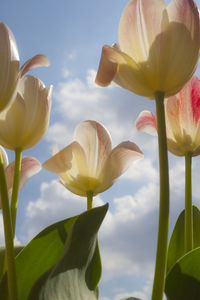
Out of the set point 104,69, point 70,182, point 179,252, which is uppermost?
point 104,69

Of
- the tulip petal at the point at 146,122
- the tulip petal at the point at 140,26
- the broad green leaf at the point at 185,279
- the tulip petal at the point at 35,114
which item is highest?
the tulip petal at the point at 140,26

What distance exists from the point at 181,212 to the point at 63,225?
20 centimetres

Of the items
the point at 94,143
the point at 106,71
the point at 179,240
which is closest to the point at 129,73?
the point at 106,71

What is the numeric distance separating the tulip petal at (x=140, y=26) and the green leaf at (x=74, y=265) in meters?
0.14

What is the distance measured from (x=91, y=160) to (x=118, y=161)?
4 centimetres

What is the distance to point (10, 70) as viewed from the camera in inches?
13.0

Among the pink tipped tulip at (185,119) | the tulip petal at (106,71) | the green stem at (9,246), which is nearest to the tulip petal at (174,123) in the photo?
the pink tipped tulip at (185,119)

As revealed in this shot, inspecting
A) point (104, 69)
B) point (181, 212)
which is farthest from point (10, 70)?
point (181, 212)

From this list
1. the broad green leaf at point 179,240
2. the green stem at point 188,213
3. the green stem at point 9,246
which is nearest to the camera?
the green stem at point 9,246

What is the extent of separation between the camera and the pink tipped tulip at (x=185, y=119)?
44 centimetres

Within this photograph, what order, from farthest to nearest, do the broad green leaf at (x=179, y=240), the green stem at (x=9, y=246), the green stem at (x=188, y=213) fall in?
the broad green leaf at (x=179, y=240) → the green stem at (x=188, y=213) → the green stem at (x=9, y=246)

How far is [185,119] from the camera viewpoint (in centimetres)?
44

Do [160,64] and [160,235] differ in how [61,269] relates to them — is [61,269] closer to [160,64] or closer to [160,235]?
[160,235]

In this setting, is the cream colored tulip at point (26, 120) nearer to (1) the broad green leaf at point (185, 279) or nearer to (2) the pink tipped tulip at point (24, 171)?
(2) the pink tipped tulip at point (24, 171)
